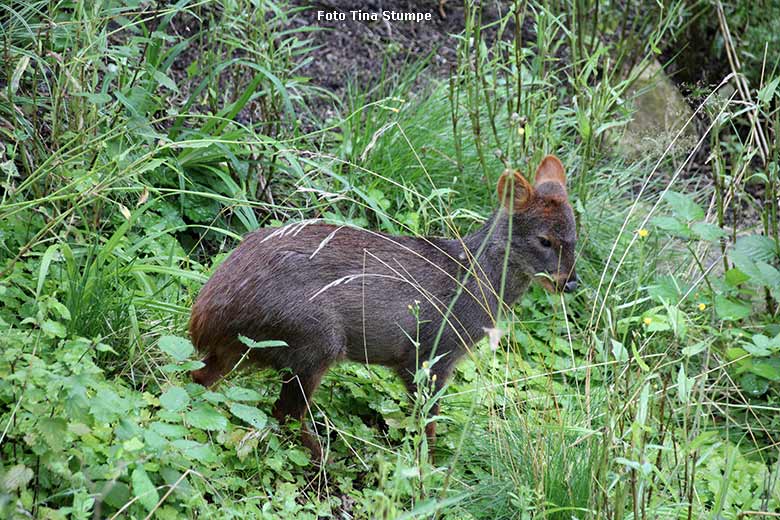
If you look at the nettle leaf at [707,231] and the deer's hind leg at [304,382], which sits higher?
the nettle leaf at [707,231]

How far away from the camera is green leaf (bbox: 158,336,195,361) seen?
3648 millimetres

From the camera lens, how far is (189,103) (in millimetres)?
5590

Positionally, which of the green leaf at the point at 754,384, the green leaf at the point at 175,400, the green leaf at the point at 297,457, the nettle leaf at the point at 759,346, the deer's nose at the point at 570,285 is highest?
the green leaf at the point at 175,400

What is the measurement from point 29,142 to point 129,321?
50.4 inches

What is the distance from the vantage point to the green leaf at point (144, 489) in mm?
3127

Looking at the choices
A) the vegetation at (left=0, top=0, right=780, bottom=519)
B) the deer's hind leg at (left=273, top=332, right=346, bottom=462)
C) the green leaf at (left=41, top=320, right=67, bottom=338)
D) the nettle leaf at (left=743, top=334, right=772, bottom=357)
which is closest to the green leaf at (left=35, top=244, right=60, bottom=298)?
the vegetation at (left=0, top=0, right=780, bottom=519)

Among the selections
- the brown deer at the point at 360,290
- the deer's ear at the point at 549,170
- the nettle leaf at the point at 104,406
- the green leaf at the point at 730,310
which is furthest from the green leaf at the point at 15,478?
the green leaf at the point at 730,310

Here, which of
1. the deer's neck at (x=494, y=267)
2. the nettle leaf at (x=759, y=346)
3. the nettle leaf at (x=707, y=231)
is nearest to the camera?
the nettle leaf at (x=759, y=346)

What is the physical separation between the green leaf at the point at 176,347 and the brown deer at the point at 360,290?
0.45 meters

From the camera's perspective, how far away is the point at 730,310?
17.2 ft

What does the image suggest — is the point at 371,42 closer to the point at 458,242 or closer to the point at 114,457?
the point at 458,242

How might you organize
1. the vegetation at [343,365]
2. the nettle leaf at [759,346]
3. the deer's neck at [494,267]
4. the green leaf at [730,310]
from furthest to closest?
the green leaf at [730,310], the deer's neck at [494,267], the nettle leaf at [759,346], the vegetation at [343,365]


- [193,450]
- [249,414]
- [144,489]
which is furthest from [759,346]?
[144,489]

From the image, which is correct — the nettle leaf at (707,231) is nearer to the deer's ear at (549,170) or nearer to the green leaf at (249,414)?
the deer's ear at (549,170)
